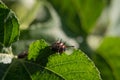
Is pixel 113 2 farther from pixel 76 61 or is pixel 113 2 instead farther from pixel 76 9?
pixel 76 61

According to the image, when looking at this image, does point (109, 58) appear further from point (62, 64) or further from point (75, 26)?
point (62, 64)

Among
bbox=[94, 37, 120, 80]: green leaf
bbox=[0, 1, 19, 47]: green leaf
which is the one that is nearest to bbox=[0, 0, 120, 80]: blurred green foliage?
bbox=[94, 37, 120, 80]: green leaf

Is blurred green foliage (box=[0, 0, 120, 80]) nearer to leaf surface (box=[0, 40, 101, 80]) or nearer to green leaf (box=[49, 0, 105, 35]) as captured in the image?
green leaf (box=[49, 0, 105, 35])

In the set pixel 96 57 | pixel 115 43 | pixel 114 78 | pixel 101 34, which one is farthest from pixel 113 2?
pixel 114 78

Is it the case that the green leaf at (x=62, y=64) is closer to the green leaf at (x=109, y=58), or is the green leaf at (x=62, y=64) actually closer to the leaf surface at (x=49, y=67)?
the leaf surface at (x=49, y=67)

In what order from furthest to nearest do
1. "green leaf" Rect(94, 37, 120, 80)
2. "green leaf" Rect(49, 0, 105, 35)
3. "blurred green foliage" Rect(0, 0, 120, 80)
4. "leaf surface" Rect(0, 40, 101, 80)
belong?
1. "green leaf" Rect(49, 0, 105, 35)
2. "green leaf" Rect(94, 37, 120, 80)
3. "blurred green foliage" Rect(0, 0, 120, 80)
4. "leaf surface" Rect(0, 40, 101, 80)

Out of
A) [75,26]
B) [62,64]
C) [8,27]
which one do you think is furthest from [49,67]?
[75,26]
